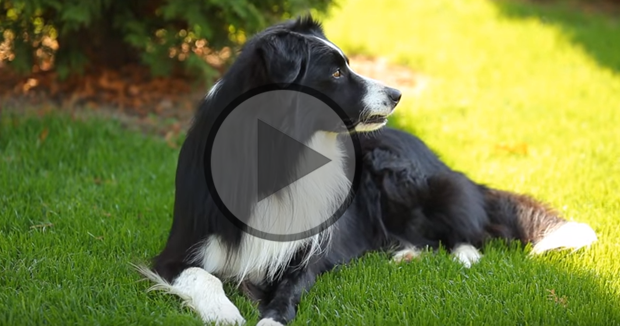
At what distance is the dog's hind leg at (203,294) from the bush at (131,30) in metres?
2.76

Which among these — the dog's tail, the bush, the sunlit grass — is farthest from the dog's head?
the bush

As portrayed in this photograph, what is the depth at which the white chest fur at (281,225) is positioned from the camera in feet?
10.4

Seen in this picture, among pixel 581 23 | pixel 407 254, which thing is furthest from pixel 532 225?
pixel 581 23

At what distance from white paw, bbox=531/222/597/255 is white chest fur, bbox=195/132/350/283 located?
4.42 ft

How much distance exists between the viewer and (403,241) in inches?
157

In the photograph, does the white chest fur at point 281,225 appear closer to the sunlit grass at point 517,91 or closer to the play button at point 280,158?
the play button at point 280,158

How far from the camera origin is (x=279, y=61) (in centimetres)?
285

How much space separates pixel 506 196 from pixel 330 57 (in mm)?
1676

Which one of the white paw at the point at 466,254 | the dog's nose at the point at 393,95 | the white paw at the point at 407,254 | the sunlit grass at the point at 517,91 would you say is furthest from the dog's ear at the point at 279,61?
the sunlit grass at the point at 517,91

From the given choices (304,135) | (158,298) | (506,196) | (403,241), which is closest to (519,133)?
(506,196)

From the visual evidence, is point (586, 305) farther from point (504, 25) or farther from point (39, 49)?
point (504, 25)

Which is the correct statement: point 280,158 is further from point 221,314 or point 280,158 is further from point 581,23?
point 581,23

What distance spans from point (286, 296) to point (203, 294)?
1.32 ft
